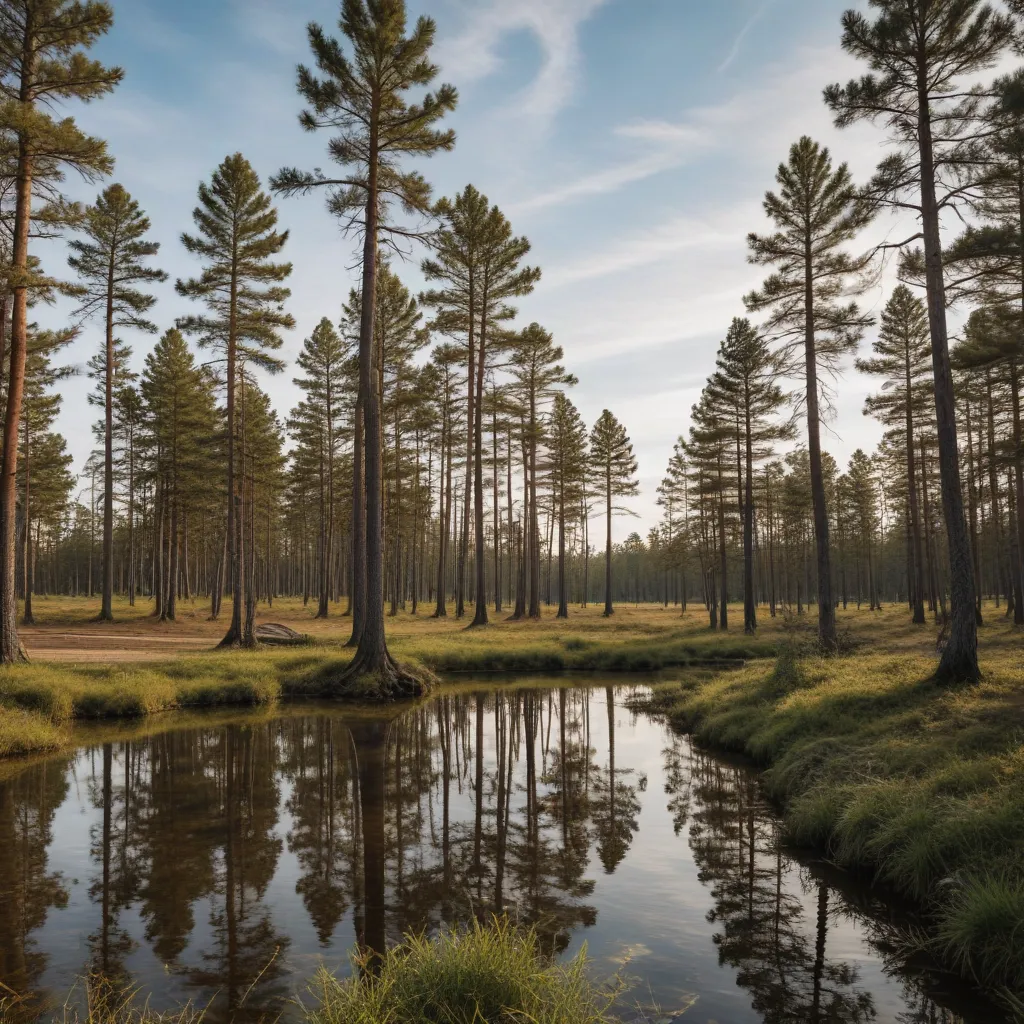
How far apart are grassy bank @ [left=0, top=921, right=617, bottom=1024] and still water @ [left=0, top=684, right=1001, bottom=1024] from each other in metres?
0.89

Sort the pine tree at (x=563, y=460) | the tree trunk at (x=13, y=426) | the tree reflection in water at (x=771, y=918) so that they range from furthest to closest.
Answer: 1. the pine tree at (x=563, y=460)
2. the tree trunk at (x=13, y=426)
3. the tree reflection in water at (x=771, y=918)

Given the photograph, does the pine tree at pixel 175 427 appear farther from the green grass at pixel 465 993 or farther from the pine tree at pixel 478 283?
the green grass at pixel 465 993

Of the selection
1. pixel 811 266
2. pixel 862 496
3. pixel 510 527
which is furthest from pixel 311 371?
pixel 862 496

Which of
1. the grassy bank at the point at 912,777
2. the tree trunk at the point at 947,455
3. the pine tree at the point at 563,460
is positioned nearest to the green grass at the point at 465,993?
the grassy bank at the point at 912,777

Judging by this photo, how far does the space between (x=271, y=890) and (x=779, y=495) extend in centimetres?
5746

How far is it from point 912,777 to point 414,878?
5766mm

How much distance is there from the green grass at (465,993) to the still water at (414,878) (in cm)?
117

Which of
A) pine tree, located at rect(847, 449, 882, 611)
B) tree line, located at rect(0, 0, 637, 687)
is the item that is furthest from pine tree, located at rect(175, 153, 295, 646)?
pine tree, located at rect(847, 449, 882, 611)

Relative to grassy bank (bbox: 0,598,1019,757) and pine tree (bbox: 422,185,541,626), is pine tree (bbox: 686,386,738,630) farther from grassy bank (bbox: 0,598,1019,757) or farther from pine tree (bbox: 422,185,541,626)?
pine tree (bbox: 422,185,541,626)

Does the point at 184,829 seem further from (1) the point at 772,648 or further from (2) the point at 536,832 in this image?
(1) the point at 772,648

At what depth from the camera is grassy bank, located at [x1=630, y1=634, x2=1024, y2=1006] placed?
5477mm

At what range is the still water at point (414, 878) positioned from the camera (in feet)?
17.3

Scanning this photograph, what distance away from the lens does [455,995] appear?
4078 millimetres

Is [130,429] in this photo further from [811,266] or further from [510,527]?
[811,266]
